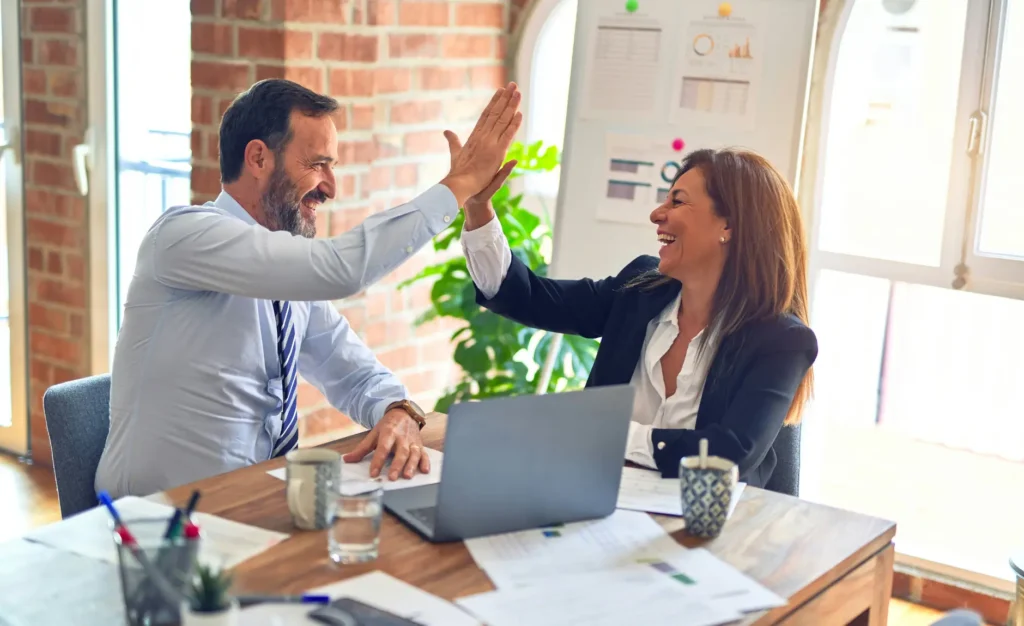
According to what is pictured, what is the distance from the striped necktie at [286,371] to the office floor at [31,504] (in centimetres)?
141

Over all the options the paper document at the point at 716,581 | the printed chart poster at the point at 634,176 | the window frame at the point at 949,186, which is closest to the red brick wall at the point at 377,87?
the printed chart poster at the point at 634,176

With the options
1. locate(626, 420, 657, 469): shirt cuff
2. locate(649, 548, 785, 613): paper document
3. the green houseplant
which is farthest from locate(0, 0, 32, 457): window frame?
locate(649, 548, 785, 613): paper document

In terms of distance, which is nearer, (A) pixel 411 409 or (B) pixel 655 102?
(A) pixel 411 409

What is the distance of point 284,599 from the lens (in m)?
1.33

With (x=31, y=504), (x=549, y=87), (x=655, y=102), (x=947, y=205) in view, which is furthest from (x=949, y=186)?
(x=31, y=504)

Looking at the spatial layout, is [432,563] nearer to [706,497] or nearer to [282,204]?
[706,497]

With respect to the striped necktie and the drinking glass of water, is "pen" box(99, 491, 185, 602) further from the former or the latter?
the striped necktie

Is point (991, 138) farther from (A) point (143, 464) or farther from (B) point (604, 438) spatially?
(A) point (143, 464)

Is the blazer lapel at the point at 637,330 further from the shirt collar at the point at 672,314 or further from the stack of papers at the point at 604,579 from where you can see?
the stack of papers at the point at 604,579

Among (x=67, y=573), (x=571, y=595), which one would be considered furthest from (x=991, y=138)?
(x=67, y=573)

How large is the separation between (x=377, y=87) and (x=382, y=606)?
217 centimetres

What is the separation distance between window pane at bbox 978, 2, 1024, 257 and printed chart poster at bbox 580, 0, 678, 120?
83cm

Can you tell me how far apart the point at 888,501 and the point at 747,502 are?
1885mm

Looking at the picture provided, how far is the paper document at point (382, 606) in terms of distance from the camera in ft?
4.25
